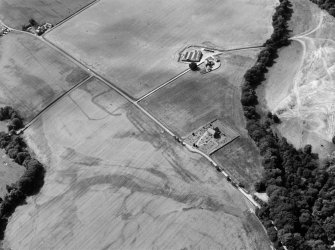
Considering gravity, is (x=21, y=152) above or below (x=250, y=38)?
above

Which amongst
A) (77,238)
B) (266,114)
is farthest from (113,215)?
(266,114)

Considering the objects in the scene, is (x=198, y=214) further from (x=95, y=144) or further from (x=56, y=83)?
(x=56, y=83)

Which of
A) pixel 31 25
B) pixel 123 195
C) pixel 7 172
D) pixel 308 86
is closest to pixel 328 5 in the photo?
pixel 308 86

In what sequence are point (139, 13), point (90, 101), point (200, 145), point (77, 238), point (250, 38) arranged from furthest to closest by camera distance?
point (139, 13), point (250, 38), point (90, 101), point (200, 145), point (77, 238)

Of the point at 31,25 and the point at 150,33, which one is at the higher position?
the point at 31,25

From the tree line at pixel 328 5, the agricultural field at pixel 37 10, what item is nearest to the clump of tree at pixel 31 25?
the agricultural field at pixel 37 10

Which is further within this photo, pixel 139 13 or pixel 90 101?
pixel 139 13

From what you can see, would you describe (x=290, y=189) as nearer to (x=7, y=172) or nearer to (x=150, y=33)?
(x=7, y=172)

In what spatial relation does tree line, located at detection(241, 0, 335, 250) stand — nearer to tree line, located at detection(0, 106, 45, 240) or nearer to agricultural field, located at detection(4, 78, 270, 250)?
agricultural field, located at detection(4, 78, 270, 250)
